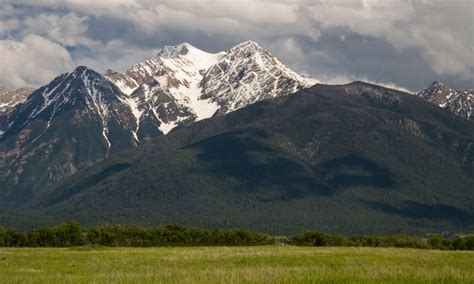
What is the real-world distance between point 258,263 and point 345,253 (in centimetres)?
1614

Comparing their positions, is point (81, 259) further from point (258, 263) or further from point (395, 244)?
point (395, 244)

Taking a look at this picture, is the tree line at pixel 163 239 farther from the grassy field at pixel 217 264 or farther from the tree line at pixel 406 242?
the grassy field at pixel 217 264

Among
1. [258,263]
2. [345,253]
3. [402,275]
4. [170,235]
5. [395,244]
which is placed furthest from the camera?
[170,235]

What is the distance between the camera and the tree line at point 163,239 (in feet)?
428

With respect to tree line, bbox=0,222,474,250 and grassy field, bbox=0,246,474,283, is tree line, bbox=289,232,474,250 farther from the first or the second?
grassy field, bbox=0,246,474,283

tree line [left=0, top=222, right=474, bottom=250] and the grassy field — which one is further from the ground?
tree line [left=0, top=222, right=474, bottom=250]

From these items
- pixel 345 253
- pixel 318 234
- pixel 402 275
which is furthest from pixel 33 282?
pixel 318 234

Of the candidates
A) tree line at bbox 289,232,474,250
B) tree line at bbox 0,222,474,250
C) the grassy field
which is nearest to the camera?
the grassy field

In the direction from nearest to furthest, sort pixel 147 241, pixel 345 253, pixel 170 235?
pixel 345 253 < pixel 147 241 < pixel 170 235

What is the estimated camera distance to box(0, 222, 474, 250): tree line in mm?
130375

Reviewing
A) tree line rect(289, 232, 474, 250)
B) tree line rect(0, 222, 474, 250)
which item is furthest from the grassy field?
tree line rect(0, 222, 474, 250)

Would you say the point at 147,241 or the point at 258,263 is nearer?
the point at 258,263

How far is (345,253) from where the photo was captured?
76625 millimetres

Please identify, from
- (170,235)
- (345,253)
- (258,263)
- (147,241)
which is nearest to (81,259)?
(258,263)
